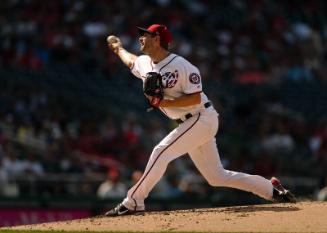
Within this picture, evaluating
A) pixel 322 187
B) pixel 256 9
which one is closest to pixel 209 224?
pixel 322 187

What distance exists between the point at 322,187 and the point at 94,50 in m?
5.99

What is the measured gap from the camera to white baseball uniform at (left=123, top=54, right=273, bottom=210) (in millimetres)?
8695

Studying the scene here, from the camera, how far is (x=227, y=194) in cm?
1540

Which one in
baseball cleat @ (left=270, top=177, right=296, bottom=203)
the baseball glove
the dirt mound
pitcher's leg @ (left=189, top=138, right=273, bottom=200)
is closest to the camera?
the dirt mound

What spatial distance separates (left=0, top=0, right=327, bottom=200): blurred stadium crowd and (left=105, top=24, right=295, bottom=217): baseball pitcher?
15.9 ft

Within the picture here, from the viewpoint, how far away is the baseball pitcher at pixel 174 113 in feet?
28.4

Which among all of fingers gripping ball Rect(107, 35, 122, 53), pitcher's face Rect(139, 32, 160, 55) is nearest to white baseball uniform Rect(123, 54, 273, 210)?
pitcher's face Rect(139, 32, 160, 55)

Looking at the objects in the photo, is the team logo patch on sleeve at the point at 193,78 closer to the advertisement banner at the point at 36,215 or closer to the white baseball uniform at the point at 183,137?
the white baseball uniform at the point at 183,137

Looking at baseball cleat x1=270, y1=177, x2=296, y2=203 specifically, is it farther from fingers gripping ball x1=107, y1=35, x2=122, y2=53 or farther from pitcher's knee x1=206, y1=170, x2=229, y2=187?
fingers gripping ball x1=107, y1=35, x2=122, y2=53

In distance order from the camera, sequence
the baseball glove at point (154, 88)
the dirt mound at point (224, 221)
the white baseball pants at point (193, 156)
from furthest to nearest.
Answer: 1. the white baseball pants at point (193, 156)
2. the baseball glove at point (154, 88)
3. the dirt mound at point (224, 221)

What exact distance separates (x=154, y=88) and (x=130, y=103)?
30.6ft

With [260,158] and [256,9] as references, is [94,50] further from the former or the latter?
[256,9]

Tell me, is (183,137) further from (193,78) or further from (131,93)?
(131,93)

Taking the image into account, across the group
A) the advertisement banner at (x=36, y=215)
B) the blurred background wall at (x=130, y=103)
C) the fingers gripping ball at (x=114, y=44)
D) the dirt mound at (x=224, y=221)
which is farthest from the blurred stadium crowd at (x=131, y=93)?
the dirt mound at (x=224, y=221)
